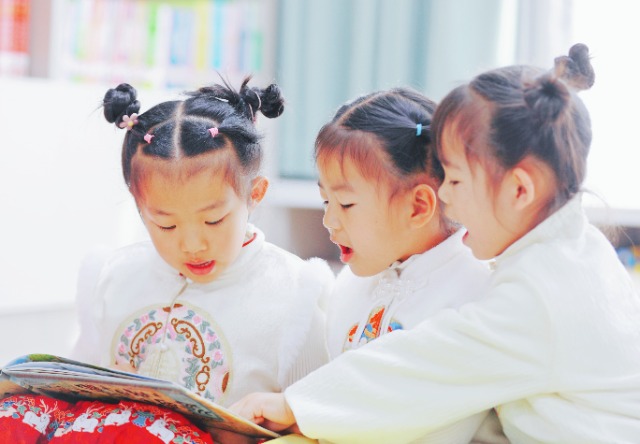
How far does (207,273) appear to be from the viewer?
4.53 ft

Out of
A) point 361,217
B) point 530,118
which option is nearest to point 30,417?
point 361,217

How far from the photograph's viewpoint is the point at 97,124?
104 inches

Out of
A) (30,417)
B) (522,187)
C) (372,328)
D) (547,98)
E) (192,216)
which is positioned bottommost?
(30,417)

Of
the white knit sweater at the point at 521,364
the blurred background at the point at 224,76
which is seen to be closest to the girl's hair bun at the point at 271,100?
the white knit sweater at the point at 521,364

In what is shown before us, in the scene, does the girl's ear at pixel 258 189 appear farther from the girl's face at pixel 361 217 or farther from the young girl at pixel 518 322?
the young girl at pixel 518 322

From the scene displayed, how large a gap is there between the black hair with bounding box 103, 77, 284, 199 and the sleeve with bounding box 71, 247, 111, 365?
9.4 inches

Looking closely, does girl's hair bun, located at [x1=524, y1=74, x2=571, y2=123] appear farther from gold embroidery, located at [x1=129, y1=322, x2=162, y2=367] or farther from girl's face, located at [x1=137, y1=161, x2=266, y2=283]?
gold embroidery, located at [x1=129, y1=322, x2=162, y2=367]

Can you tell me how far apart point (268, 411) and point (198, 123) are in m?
0.45

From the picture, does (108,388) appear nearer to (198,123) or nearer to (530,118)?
(198,123)

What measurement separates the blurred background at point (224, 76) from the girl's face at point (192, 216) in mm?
809

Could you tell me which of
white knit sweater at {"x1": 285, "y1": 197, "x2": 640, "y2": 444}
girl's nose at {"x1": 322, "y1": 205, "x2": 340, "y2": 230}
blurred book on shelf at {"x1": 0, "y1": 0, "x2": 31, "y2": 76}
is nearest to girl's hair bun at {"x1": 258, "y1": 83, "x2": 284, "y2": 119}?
girl's nose at {"x1": 322, "y1": 205, "x2": 340, "y2": 230}

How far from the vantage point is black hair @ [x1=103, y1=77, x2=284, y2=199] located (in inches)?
51.9

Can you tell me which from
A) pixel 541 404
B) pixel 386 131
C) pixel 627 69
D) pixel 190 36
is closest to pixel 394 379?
pixel 541 404

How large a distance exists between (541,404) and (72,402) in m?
0.65
